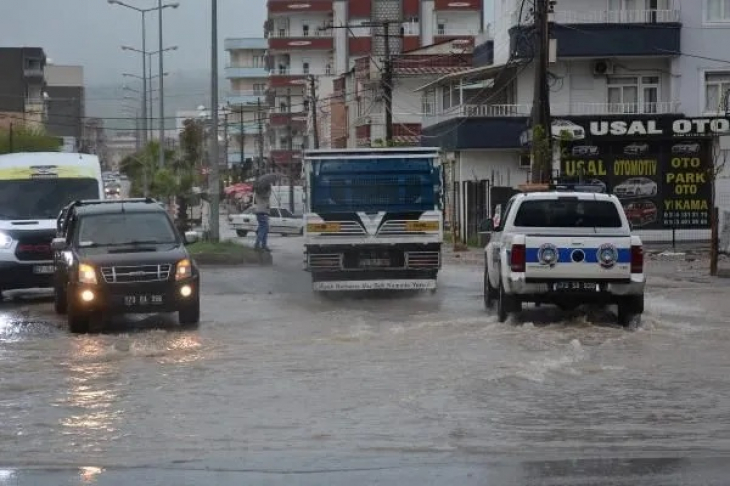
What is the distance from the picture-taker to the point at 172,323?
66.1ft

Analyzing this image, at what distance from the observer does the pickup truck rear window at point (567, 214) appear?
18.9 m

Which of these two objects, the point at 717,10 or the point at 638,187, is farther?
the point at 717,10

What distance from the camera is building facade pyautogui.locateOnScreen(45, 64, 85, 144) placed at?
5335 inches

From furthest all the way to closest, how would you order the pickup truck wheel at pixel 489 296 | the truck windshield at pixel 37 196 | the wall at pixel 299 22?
the wall at pixel 299 22 < the truck windshield at pixel 37 196 < the pickup truck wheel at pixel 489 296

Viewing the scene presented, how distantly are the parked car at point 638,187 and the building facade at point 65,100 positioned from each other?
8586 cm

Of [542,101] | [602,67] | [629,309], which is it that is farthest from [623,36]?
[629,309]

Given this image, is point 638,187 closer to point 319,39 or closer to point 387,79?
point 387,79

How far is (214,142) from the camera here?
128 ft

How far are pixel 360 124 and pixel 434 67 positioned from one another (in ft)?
37.5

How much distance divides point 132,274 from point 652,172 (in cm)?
2802

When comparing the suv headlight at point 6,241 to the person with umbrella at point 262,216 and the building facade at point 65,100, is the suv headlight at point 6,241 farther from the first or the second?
the building facade at point 65,100

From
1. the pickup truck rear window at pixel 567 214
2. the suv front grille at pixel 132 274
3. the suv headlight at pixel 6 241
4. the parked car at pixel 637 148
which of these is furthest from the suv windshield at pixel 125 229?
the parked car at pixel 637 148

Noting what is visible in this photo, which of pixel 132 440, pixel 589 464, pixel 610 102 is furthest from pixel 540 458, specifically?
pixel 610 102

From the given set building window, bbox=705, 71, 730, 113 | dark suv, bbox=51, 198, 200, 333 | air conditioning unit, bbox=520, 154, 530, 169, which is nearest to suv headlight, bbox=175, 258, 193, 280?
dark suv, bbox=51, 198, 200, 333
